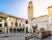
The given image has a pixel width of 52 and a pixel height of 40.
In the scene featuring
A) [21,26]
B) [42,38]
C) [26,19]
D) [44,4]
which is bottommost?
[42,38]

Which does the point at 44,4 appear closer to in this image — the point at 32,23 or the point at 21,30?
the point at 32,23

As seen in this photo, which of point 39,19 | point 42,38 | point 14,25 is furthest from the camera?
point 39,19

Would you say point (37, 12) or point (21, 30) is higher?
point (37, 12)

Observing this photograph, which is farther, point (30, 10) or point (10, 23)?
point (30, 10)

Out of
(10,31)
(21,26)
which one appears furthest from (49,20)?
(10,31)

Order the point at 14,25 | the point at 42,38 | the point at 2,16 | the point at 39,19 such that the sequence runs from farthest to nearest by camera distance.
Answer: the point at 39,19 → the point at 14,25 → the point at 2,16 → the point at 42,38

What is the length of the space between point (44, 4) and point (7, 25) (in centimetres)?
158

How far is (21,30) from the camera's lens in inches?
167

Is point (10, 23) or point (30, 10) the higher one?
point (30, 10)

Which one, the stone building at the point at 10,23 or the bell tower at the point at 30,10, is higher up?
the bell tower at the point at 30,10

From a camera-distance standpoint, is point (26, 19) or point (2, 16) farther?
point (26, 19)

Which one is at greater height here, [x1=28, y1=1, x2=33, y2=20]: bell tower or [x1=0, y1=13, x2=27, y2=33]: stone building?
[x1=28, y1=1, x2=33, y2=20]: bell tower

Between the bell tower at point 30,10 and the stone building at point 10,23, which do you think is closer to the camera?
the stone building at point 10,23

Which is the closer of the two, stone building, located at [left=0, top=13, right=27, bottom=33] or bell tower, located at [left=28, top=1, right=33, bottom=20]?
stone building, located at [left=0, top=13, right=27, bottom=33]
